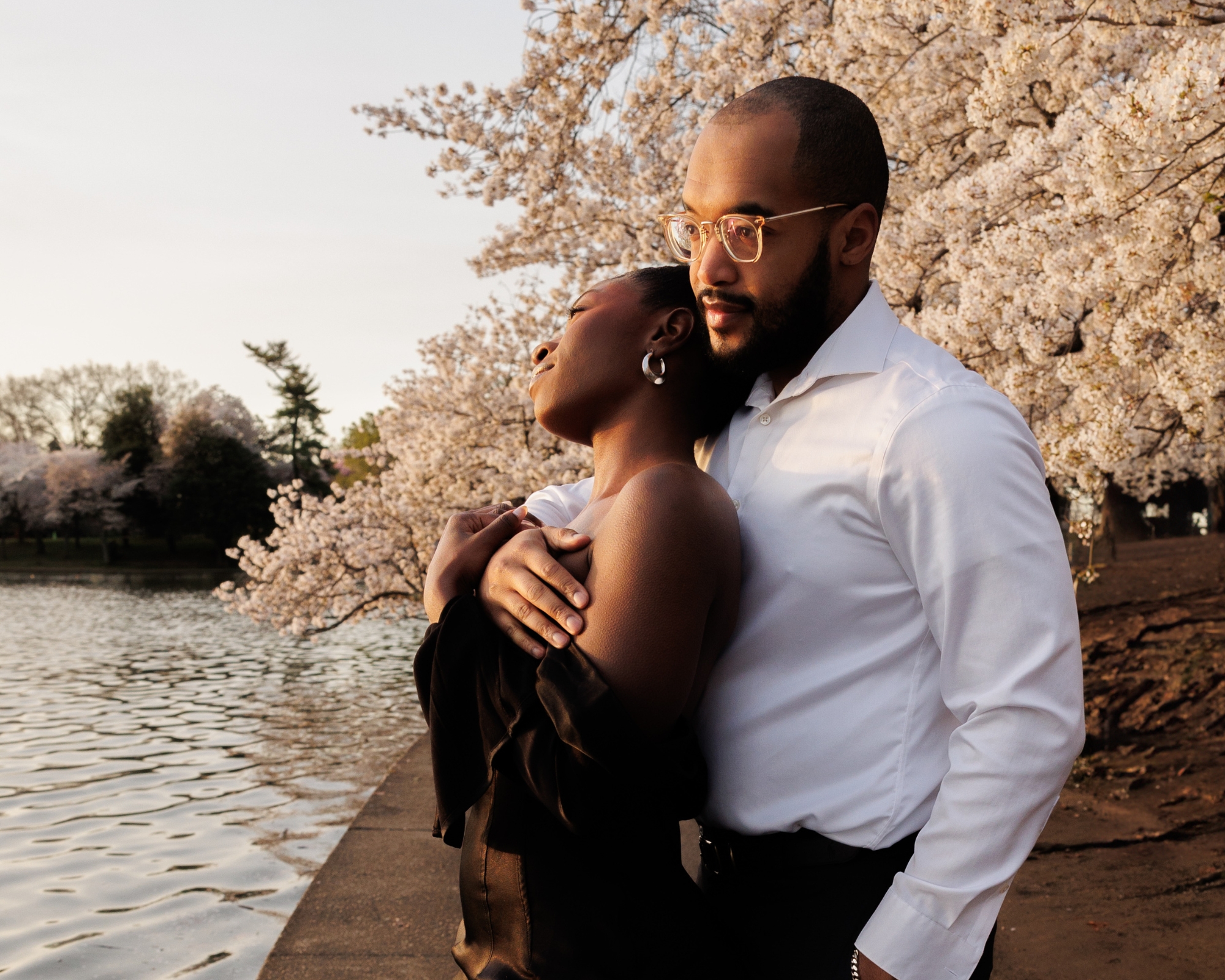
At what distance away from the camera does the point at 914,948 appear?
1469 millimetres

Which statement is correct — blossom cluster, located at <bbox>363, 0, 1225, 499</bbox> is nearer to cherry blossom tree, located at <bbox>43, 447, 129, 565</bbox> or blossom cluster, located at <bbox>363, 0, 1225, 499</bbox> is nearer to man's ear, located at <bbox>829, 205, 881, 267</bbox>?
→ man's ear, located at <bbox>829, 205, 881, 267</bbox>

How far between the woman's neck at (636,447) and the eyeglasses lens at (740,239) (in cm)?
31

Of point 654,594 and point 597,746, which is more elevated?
point 654,594

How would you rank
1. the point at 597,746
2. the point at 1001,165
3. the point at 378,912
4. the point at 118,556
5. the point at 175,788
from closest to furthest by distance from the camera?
1. the point at 597,746
2. the point at 378,912
3. the point at 1001,165
4. the point at 175,788
5. the point at 118,556

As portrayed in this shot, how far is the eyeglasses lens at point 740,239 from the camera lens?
168 centimetres

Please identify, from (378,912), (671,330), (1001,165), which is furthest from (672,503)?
(1001,165)

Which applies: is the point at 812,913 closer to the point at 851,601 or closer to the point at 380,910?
the point at 851,601

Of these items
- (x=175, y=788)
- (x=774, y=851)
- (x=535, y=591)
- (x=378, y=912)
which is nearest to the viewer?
(x=535, y=591)

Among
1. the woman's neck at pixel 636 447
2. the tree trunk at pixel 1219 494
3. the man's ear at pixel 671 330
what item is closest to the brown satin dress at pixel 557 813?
the woman's neck at pixel 636 447

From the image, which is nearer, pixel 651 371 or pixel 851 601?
pixel 851 601

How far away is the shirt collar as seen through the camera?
1673mm

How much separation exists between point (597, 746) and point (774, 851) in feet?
1.48

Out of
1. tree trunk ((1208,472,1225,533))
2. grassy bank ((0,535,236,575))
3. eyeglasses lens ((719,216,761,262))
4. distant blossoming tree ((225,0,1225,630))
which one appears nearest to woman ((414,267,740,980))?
eyeglasses lens ((719,216,761,262))

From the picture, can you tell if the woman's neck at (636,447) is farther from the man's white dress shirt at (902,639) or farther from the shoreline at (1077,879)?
the shoreline at (1077,879)
